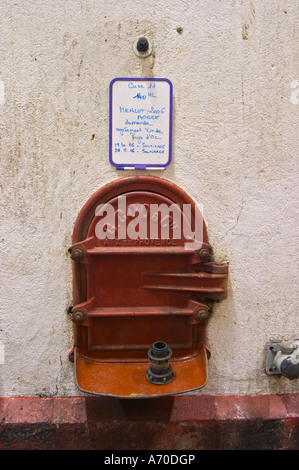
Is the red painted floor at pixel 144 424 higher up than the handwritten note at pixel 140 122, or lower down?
lower down

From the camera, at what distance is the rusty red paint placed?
1233 millimetres

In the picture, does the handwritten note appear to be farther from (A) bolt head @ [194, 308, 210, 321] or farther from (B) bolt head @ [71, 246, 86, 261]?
(A) bolt head @ [194, 308, 210, 321]

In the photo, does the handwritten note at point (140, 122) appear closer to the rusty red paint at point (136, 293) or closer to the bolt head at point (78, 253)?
the rusty red paint at point (136, 293)

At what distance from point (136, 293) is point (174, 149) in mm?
629

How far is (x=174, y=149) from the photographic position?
4.12 feet

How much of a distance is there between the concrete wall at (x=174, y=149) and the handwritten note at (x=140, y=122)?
38 millimetres

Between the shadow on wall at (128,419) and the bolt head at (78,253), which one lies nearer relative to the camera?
the bolt head at (78,253)

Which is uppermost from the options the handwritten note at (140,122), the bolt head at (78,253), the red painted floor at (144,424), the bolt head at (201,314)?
the handwritten note at (140,122)

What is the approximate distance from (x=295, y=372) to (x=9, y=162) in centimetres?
148

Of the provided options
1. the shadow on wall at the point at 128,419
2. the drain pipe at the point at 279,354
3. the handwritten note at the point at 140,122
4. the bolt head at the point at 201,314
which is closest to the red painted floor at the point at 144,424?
the shadow on wall at the point at 128,419

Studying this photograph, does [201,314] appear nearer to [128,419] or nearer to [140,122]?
[128,419]

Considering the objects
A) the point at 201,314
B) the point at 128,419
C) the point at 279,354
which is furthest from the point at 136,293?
the point at 279,354

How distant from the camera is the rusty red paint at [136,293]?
1.23 m

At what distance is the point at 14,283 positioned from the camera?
130 cm
